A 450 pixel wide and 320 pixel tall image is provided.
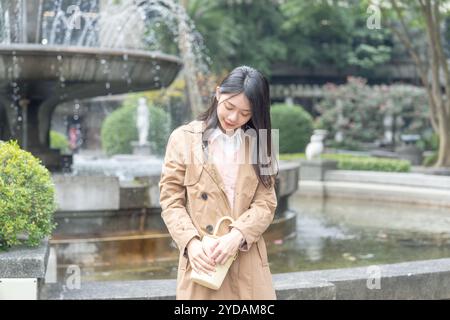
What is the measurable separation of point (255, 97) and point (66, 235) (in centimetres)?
487

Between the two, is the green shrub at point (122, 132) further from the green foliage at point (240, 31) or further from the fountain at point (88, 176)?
the fountain at point (88, 176)

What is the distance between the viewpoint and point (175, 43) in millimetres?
31875

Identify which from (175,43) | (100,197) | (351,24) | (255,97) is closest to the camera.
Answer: (255,97)

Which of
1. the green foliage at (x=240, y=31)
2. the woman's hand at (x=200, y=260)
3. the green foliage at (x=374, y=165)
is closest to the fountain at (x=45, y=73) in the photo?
the woman's hand at (x=200, y=260)

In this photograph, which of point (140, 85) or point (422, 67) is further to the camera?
point (422, 67)

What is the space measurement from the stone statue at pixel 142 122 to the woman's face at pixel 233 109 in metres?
19.6

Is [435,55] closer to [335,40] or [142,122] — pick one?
[142,122]

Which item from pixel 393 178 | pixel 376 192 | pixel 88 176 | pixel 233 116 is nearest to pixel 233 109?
pixel 233 116

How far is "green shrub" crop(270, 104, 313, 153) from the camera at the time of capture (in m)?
22.5

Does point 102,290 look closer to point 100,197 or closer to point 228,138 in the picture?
point 228,138

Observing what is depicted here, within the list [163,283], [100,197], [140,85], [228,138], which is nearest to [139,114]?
[140,85]

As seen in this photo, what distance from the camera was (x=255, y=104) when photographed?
3020 millimetres

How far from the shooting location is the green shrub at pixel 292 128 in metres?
22.5

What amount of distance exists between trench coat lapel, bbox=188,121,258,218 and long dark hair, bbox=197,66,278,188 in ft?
0.09
